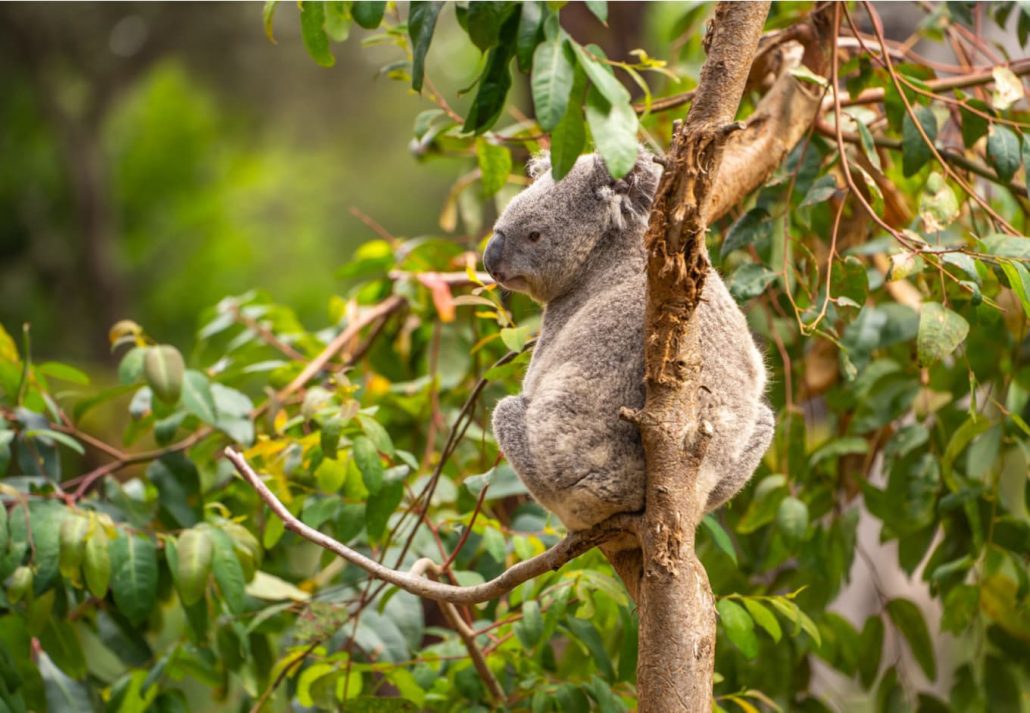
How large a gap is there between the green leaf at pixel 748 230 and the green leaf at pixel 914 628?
45.1 inches

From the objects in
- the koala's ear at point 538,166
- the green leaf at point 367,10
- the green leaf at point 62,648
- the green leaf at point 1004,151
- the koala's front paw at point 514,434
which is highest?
the green leaf at point 367,10

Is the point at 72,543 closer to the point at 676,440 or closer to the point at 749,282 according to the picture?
the point at 676,440

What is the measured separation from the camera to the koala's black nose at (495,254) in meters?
1.91

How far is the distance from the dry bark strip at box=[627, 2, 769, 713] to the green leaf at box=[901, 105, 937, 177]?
0.83m

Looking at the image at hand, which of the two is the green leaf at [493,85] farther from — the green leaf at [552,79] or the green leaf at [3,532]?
the green leaf at [3,532]

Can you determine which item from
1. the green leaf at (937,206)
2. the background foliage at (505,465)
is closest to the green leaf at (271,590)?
the background foliage at (505,465)

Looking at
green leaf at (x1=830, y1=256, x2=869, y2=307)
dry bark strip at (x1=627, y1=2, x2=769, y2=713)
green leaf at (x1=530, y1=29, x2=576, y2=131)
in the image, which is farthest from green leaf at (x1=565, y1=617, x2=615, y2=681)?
→ green leaf at (x1=530, y1=29, x2=576, y2=131)

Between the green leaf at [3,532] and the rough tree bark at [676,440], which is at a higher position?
the rough tree bark at [676,440]

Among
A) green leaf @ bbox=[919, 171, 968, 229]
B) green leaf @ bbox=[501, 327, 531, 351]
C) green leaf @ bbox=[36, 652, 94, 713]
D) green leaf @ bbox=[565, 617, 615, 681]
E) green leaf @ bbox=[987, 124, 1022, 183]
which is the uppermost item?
green leaf @ bbox=[987, 124, 1022, 183]

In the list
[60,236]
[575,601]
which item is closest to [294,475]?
[575,601]

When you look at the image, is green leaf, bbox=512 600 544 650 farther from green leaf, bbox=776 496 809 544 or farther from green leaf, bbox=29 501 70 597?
green leaf, bbox=29 501 70 597

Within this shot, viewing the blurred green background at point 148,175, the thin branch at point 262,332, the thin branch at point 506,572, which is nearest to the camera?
the thin branch at point 506,572

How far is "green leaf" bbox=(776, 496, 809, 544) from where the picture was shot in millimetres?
2482

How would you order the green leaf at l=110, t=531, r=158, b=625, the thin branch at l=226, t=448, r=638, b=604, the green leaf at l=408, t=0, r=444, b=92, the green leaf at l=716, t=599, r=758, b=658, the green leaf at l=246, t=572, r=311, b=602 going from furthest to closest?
the green leaf at l=246, t=572, r=311, b=602, the green leaf at l=110, t=531, r=158, b=625, the green leaf at l=716, t=599, r=758, b=658, the thin branch at l=226, t=448, r=638, b=604, the green leaf at l=408, t=0, r=444, b=92
